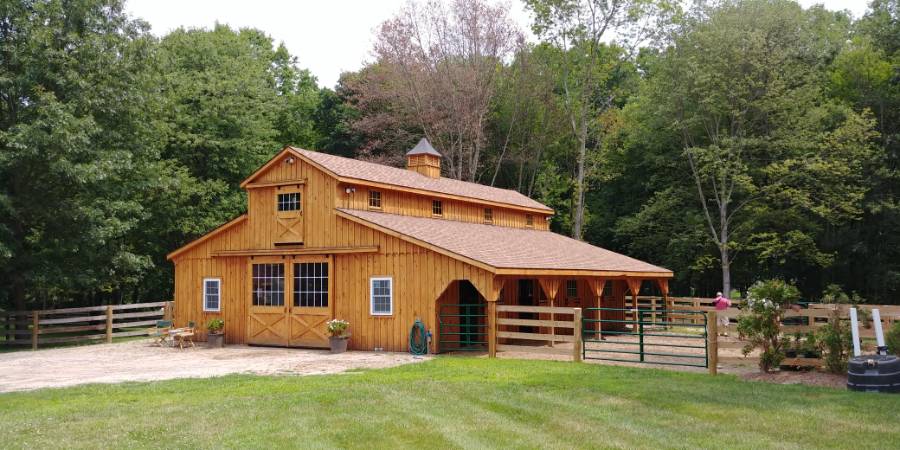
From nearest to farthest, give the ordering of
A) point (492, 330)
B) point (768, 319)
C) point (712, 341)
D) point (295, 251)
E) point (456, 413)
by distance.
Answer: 1. point (456, 413)
2. point (768, 319)
3. point (712, 341)
4. point (492, 330)
5. point (295, 251)

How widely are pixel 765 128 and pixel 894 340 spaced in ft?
68.0

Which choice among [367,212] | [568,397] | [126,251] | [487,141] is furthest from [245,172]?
[568,397]

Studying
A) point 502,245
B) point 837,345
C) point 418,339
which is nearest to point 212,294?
point 418,339

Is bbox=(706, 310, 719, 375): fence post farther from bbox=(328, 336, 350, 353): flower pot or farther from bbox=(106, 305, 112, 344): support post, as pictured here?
bbox=(106, 305, 112, 344): support post

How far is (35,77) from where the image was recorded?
2295 centimetres

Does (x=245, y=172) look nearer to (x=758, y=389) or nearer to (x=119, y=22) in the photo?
(x=119, y=22)

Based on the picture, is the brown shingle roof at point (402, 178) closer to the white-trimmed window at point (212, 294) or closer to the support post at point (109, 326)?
the white-trimmed window at point (212, 294)

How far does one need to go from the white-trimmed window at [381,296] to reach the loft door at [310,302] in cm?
129

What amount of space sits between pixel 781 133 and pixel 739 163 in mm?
2093

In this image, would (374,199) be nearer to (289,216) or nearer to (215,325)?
(289,216)

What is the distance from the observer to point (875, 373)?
10.9 m

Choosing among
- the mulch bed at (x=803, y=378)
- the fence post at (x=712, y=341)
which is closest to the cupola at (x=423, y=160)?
the fence post at (x=712, y=341)

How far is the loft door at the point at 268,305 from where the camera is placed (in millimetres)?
19594

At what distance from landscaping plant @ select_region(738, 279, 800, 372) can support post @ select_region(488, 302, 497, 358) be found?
17.8 ft
